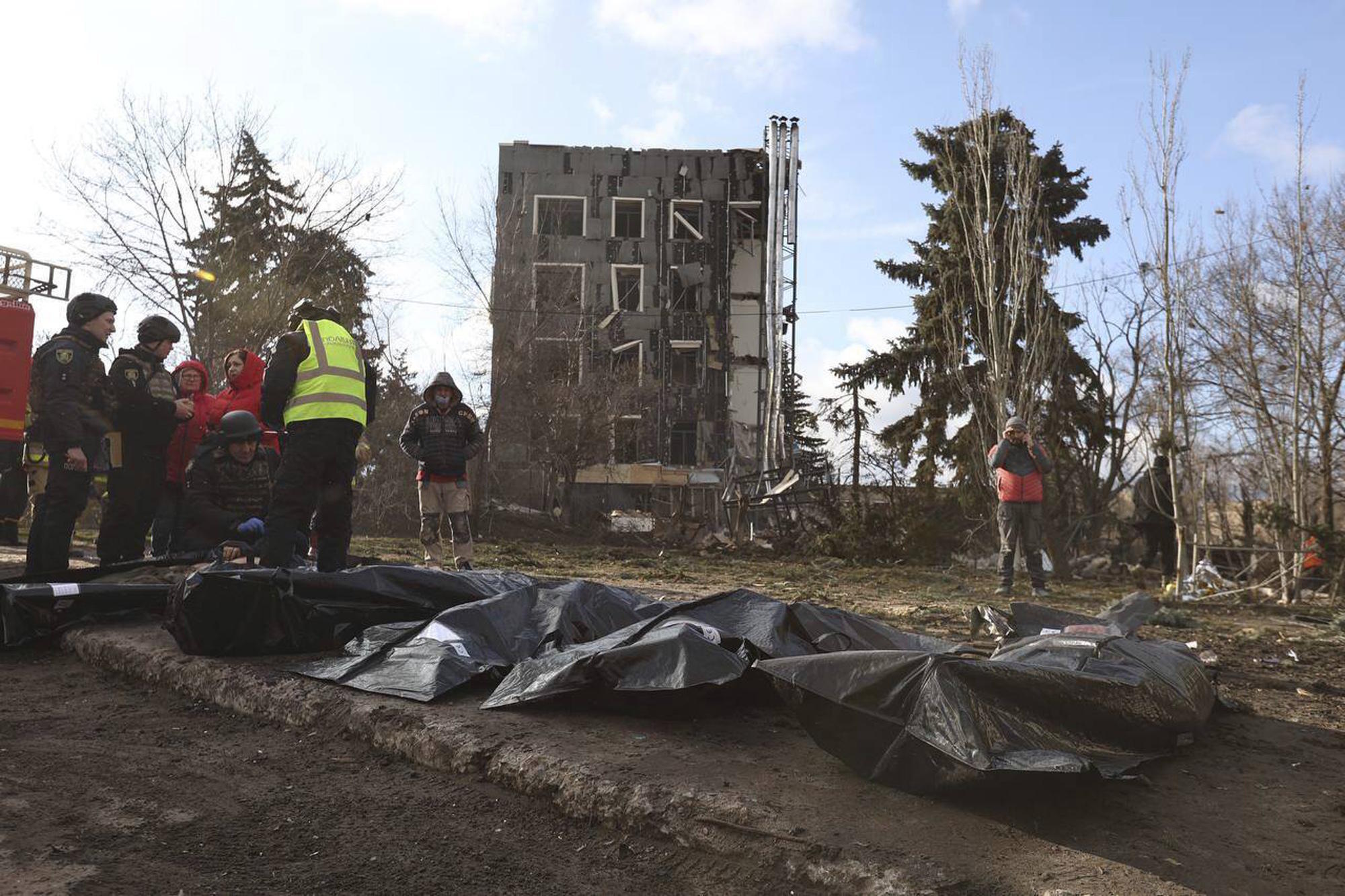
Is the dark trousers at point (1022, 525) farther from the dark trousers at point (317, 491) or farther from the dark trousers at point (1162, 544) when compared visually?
the dark trousers at point (317, 491)

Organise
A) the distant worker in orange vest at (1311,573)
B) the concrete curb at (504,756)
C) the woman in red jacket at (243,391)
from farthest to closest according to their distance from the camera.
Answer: the distant worker in orange vest at (1311,573) < the woman in red jacket at (243,391) < the concrete curb at (504,756)

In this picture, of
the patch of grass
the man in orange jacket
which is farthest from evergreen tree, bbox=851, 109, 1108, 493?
the patch of grass

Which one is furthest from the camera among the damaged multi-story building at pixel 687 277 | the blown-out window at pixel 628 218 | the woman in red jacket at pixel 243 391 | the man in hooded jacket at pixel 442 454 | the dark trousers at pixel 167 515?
the blown-out window at pixel 628 218

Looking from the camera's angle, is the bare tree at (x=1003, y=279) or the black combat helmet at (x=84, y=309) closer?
the black combat helmet at (x=84, y=309)

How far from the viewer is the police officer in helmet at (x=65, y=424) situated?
586cm

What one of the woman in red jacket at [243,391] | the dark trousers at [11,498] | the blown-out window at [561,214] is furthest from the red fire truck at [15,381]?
the blown-out window at [561,214]

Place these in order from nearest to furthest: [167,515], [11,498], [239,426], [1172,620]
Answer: [239,426] → [167,515] → [1172,620] → [11,498]

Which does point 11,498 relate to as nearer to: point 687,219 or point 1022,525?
point 1022,525

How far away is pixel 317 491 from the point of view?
5.62 m

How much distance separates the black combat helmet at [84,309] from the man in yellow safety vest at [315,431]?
148 centimetres

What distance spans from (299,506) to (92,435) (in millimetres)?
1826

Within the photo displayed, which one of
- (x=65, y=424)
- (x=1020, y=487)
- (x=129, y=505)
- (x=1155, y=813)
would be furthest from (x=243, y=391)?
(x=1020, y=487)

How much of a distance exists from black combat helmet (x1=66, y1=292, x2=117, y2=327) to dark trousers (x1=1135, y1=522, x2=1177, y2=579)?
567 inches

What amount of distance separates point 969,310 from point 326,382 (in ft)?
43.5
